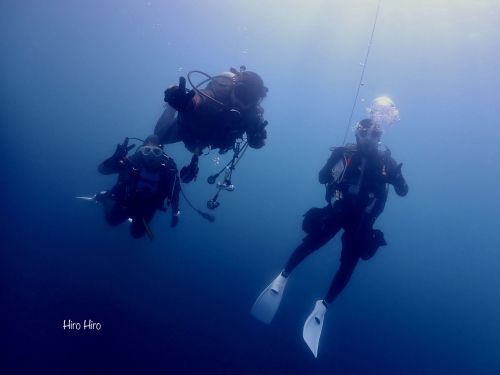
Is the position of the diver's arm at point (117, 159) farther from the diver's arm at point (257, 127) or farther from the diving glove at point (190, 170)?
the diver's arm at point (257, 127)

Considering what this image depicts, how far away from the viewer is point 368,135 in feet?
16.3

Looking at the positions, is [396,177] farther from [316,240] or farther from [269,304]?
Result: [269,304]

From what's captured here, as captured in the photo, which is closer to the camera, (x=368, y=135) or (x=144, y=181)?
(x=368, y=135)

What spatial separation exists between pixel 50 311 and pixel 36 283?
54.0 inches

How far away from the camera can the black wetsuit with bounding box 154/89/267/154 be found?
4441 mm

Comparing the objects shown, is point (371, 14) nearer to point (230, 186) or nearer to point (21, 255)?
point (230, 186)

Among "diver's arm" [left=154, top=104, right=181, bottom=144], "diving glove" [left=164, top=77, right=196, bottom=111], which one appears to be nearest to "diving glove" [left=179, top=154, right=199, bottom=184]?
"diver's arm" [left=154, top=104, right=181, bottom=144]

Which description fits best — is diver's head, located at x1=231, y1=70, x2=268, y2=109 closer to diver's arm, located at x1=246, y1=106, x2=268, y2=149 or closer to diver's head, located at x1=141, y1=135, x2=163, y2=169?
diver's arm, located at x1=246, y1=106, x2=268, y2=149

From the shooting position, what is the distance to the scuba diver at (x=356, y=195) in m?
5.00

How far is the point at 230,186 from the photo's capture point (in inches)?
201

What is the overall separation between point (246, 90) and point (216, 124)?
0.72 metres

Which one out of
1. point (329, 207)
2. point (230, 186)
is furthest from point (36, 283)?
point (329, 207)

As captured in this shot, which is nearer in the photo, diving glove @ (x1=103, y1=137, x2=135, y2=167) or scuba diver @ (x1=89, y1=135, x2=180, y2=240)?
diving glove @ (x1=103, y1=137, x2=135, y2=167)

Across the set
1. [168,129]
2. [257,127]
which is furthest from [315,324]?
[168,129]
